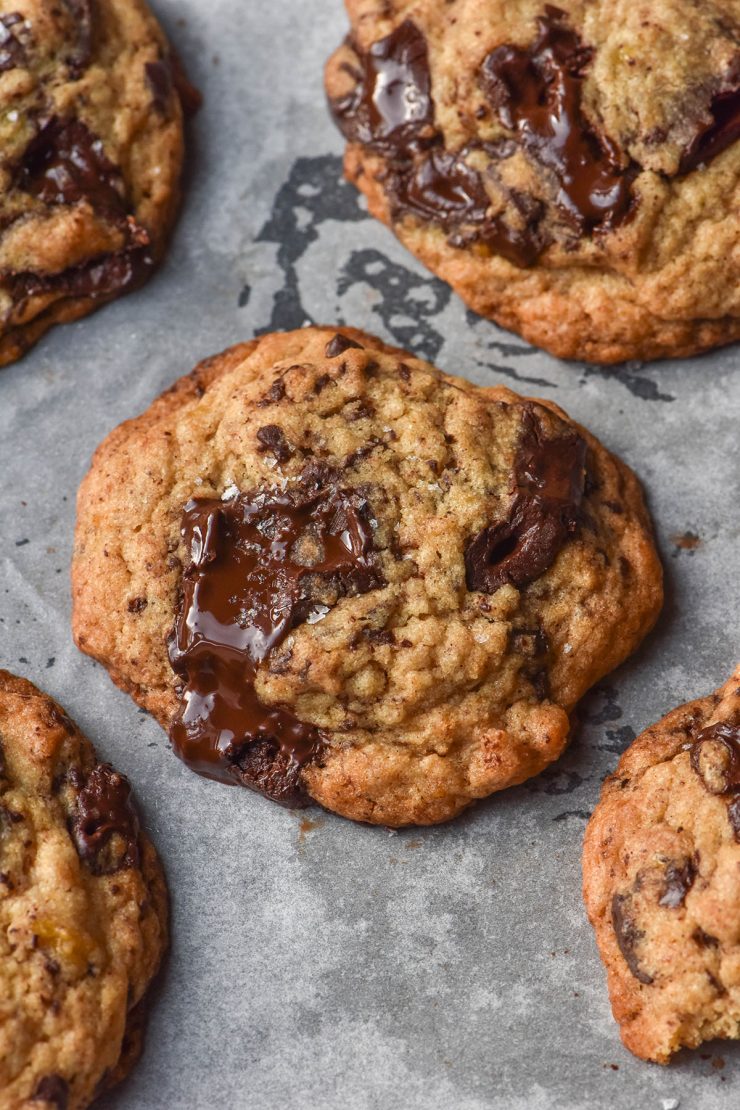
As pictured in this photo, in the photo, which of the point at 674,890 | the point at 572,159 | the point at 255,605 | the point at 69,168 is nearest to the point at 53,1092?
the point at 255,605

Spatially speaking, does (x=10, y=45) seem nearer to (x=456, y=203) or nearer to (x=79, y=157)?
(x=79, y=157)

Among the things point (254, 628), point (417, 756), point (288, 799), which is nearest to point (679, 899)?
point (417, 756)

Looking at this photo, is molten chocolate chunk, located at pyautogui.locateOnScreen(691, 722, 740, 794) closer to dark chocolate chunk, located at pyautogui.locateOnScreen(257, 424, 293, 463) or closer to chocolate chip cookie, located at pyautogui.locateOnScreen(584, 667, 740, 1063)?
chocolate chip cookie, located at pyautogui.locateOnScreen(584, 667, 740, 1063)

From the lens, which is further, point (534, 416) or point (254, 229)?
point (254, 229)

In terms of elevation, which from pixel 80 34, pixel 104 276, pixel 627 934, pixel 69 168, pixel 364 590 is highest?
pixel 80 34

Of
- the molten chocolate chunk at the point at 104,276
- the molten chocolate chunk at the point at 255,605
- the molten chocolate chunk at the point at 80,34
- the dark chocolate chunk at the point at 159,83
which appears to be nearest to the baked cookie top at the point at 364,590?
the molten chocolate chunk at the point at 255,605

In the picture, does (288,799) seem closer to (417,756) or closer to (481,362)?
(417,756)

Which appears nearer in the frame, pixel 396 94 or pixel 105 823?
pixel 105 823
